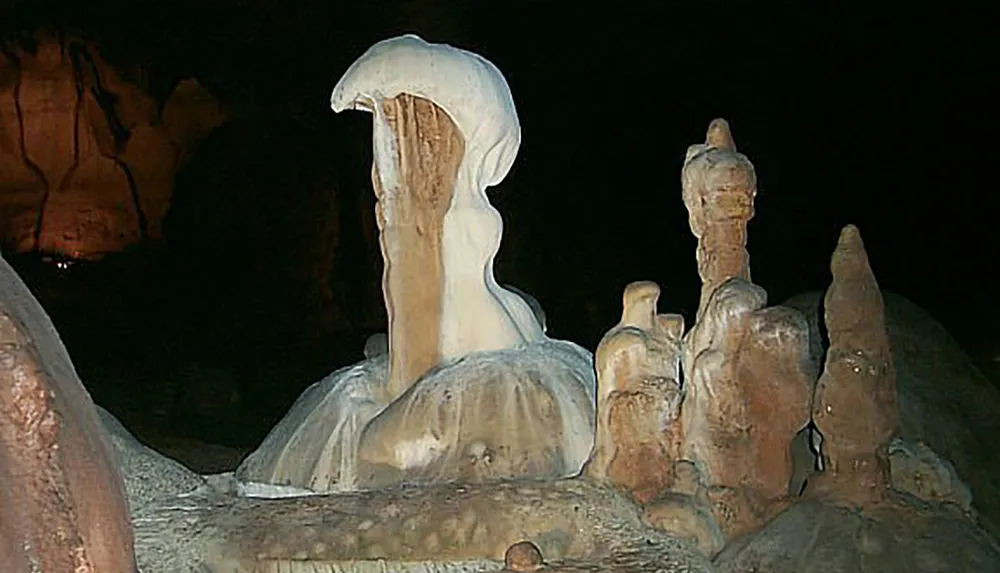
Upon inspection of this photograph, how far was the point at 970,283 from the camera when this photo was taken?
48.6 ft

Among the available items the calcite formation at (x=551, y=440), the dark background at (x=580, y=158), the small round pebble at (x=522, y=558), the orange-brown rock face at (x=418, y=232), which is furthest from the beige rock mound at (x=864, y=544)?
the dark background at (x=580, y=158)

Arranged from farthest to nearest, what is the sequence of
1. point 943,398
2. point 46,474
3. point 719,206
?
point 943,398 < point 719,206 < point 46,474

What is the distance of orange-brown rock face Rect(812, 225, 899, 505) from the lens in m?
4.43

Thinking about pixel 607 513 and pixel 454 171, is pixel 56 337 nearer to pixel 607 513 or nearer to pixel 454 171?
pixel 607 513

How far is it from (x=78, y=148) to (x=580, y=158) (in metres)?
5.08

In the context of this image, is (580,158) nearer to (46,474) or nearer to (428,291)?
(428,291)

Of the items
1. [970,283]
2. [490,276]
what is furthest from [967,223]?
[490,276]

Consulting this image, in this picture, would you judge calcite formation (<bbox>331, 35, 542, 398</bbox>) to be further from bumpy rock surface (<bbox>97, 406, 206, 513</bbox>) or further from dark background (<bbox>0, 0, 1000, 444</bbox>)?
Answer: dark background (<bbox>0, 0, 1000, 444</bbox>)

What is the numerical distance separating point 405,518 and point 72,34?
1165 cm

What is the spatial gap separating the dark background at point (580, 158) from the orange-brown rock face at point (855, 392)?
1021 centimetres

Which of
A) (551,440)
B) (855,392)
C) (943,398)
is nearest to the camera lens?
(855,392)

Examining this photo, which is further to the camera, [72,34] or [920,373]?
[72,34]

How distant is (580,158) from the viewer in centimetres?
1567

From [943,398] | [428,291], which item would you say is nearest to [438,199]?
[428,291]
